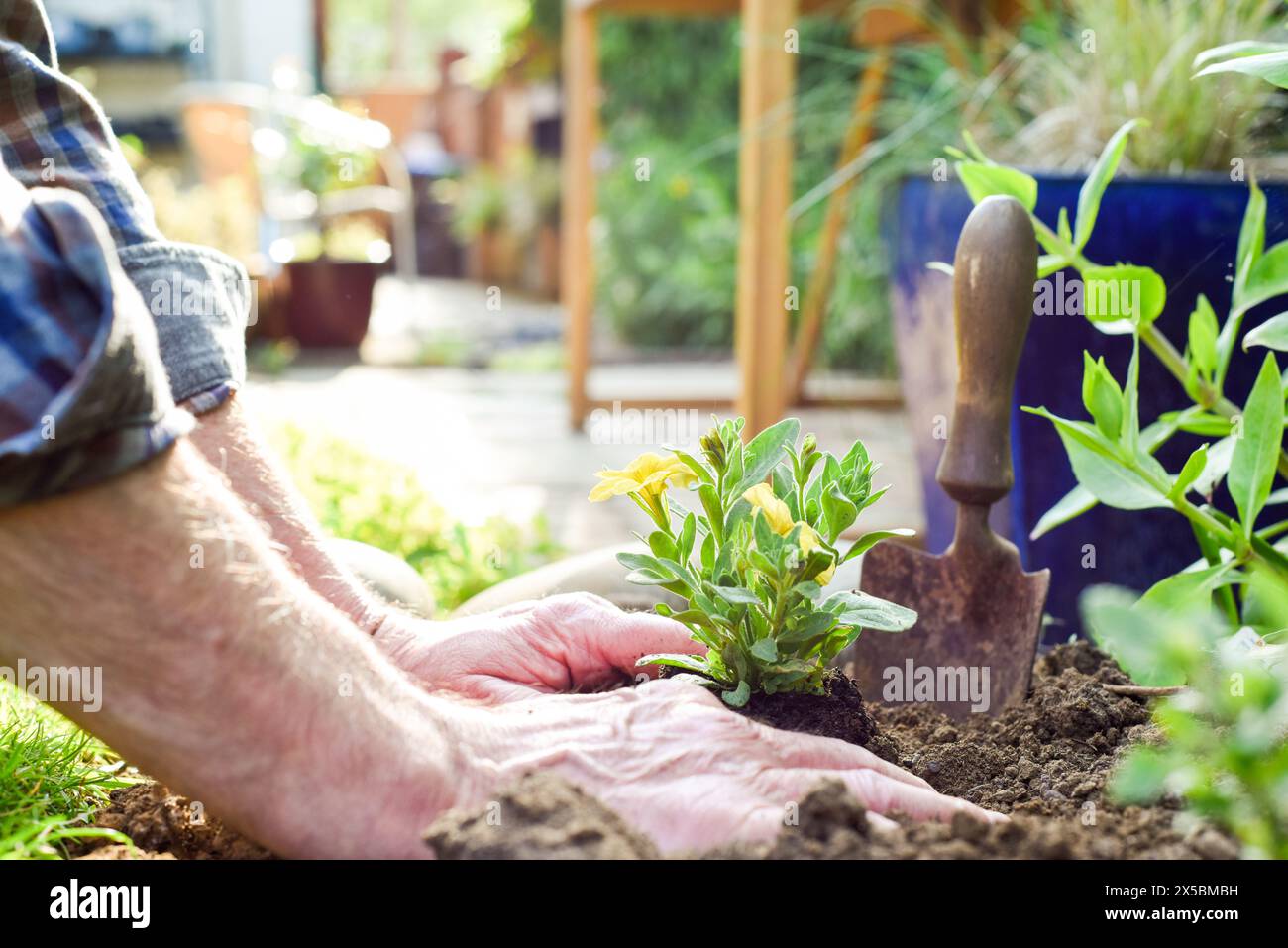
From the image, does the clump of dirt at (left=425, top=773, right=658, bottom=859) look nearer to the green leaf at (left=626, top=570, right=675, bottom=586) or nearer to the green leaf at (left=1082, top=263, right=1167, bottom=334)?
the green leaf at (left=626, top=570, right=675, bottom=586)

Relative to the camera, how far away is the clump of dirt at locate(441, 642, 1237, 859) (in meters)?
0.72

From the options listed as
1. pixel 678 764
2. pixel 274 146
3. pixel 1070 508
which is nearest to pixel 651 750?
pixel 678 764

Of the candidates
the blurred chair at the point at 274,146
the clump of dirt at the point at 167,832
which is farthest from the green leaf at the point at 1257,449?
the blurred chair at the point at 274,146

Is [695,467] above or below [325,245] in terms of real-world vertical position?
below

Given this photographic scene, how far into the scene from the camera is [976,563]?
1.24m

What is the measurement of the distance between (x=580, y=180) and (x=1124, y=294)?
2.53 m

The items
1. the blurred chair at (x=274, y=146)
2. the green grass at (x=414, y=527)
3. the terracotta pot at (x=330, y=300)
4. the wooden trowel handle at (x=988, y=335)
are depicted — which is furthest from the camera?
the blurred chair at (x=274, y=146)

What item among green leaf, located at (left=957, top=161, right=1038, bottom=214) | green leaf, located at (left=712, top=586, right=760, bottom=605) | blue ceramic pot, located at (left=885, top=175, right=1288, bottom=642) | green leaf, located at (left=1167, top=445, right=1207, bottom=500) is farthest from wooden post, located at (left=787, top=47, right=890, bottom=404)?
green leaf, located at (left=712, top=586, right=760, bottom=605)

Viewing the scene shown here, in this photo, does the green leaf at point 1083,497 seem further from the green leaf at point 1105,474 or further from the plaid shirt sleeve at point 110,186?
the plaid shirt sleeve at point 110,186

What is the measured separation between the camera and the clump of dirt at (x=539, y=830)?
0.71m

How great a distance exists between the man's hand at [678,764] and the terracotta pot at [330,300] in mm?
4851

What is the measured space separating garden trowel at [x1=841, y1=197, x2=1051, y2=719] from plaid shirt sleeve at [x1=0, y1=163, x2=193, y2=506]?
2.43 ft

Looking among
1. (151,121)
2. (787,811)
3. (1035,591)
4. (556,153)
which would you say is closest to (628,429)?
(1035,591)

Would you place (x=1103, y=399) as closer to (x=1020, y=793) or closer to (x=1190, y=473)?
(x=1190, y=473)
